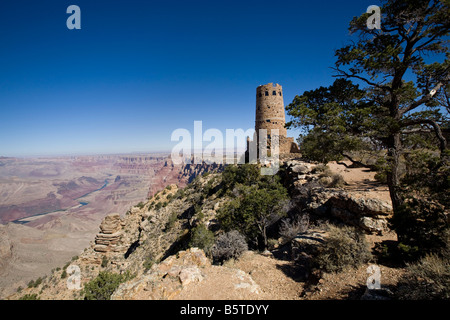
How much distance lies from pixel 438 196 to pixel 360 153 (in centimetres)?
282

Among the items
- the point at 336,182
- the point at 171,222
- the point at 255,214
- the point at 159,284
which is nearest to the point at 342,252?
the point at 159,284

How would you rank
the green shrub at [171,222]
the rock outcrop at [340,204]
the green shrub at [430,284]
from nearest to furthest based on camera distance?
the green shrub at [430,284]
the rock outcrop at [340,204]
the green shrub at [171,222]

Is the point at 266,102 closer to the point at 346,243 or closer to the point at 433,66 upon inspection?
the point at 433,66

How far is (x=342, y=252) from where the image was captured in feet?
21.8

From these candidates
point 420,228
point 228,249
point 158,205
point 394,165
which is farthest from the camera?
point 158,205

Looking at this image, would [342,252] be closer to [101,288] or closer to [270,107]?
[101,288]

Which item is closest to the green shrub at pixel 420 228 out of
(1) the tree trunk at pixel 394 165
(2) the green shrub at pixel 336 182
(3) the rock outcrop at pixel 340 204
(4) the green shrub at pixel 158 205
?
(1) the tree trunk at pixel 394 165

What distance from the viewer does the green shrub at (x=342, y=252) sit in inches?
254

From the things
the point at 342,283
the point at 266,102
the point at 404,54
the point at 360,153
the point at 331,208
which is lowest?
the point at 342,283

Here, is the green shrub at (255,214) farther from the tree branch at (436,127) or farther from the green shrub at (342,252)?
the tree branch at (436,127)

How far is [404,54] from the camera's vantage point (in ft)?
23.7

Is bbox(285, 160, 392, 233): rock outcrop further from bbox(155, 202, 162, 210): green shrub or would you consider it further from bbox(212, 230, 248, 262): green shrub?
bbox(155, 202, 162, 210): green shrub

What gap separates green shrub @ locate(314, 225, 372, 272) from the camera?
6.45 m
